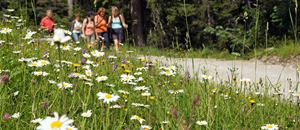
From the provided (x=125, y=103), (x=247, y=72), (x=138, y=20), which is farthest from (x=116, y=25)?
(x=125, y=103)

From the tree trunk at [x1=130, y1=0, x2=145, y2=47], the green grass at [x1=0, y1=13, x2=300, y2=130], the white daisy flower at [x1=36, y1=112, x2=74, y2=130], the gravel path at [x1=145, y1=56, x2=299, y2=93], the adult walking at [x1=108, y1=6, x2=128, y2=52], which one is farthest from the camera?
the tree trunk at [x1=130, y1=0, x2=145, y2=47]

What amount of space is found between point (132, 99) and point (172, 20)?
15255mm

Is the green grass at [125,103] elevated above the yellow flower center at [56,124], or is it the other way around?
the yellow flower center at [56,124]

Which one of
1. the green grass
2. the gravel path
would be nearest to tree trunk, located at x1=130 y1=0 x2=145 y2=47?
the gravel path

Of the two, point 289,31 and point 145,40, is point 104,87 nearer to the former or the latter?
point 289,31

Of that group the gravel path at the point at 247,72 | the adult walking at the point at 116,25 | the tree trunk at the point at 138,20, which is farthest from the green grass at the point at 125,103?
the tree trunk at the point at 138,20

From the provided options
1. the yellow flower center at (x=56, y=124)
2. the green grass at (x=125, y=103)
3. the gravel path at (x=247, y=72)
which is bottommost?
the gravel path at (x=247, y=72)

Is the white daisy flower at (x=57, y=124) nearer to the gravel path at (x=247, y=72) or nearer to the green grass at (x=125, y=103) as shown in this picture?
the green grass at (x=125, y=103)

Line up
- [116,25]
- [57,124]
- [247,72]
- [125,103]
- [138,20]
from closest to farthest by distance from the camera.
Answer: [57,124], [125,103], [247,72], [116,25], [138,20]

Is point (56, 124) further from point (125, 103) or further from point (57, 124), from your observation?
point (125, 103)

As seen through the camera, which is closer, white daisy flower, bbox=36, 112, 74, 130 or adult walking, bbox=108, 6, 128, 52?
white daisy flower, bbox=36, 112, 74, 130

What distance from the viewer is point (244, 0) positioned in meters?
15.9

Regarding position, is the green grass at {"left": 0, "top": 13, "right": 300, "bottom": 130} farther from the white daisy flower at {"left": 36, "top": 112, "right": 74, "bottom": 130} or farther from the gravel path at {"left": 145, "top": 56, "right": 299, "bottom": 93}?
the white daisy flower at {"left": 36, "top": 112, "right": 74, "bottom": 130}

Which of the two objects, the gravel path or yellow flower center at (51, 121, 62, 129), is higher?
yellow flower center at (51, 121, 62, 129)
